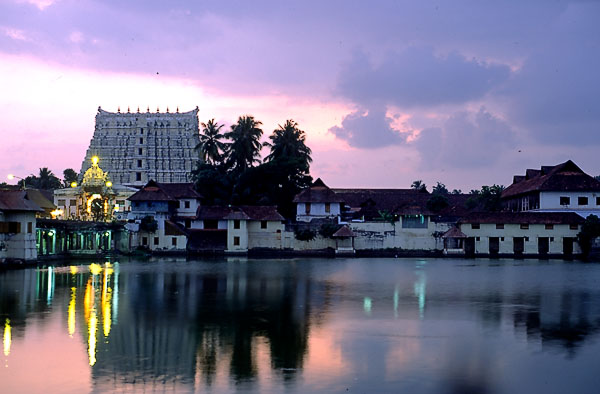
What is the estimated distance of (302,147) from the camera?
294ft

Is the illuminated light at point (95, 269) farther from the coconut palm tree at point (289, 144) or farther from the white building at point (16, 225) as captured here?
the coconut palm tree at point (289, 144)

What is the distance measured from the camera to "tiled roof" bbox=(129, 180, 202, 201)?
7162 cm

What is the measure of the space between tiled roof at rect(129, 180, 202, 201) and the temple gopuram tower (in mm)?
34890

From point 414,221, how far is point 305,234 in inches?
419

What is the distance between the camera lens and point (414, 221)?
70.1 m

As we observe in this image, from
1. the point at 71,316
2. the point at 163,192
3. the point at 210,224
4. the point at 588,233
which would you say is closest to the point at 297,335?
the point at 71,316

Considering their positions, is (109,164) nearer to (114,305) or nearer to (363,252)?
(363,252)

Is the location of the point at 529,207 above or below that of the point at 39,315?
above

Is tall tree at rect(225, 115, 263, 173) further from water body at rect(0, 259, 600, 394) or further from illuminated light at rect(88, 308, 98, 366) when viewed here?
illuminated light at rect(88, 308, 98, 366)

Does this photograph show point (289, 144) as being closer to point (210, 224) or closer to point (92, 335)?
point (210, 224)

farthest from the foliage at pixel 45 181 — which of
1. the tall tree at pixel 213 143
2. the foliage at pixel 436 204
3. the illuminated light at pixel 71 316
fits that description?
the illuminated light at pixel 71 316

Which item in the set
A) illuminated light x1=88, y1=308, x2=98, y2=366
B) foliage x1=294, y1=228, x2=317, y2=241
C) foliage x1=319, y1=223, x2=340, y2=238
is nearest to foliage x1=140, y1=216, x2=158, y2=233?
foliage x1=294, y1=228, x2=317, y2=241

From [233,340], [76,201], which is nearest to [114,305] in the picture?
[233,340]

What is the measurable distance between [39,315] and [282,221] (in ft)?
155
